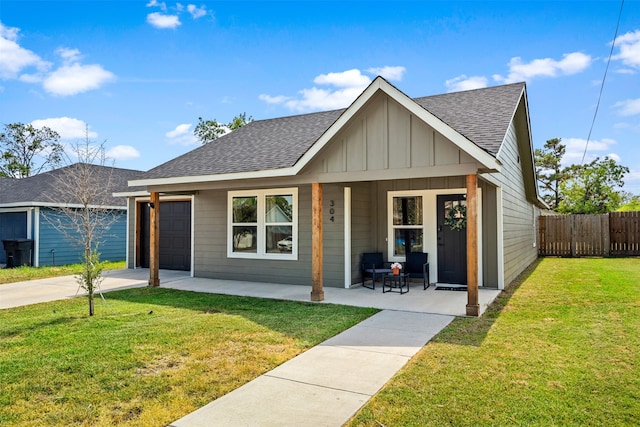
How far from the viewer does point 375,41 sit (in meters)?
13.6

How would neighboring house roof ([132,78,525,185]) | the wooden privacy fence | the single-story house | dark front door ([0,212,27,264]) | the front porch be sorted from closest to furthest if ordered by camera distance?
the single-story house → the front porch → neighboring house roof ([132,78,525,185]) → dark front door ([0,212,27,264]) → the wooden privacy fence

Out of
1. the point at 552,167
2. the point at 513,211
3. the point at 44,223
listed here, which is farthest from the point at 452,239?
the point at 552,167

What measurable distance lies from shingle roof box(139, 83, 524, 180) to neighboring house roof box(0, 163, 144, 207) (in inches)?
163

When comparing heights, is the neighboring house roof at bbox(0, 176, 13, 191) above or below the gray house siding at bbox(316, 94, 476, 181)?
above

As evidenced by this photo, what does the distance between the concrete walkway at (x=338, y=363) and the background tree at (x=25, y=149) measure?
30589mm

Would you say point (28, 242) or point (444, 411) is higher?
point (28, 242)

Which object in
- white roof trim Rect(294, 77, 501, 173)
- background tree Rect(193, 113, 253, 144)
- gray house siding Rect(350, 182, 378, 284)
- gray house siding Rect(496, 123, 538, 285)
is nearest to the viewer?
white roof trim Rect(294, 77, 501, 173)

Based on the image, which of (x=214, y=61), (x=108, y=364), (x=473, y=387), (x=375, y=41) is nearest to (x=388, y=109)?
(x=473, y=387)

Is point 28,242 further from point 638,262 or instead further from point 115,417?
point 638,262

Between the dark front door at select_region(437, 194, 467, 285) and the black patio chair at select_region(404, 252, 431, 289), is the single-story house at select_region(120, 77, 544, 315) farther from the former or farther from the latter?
the black patio chair at select_region(404, 252, 431, 289)

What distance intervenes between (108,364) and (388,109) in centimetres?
542

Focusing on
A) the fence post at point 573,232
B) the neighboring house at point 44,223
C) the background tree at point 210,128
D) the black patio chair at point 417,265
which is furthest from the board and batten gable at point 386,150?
the background tree at point 210,128

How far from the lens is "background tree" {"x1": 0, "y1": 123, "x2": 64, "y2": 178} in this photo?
1302 inches

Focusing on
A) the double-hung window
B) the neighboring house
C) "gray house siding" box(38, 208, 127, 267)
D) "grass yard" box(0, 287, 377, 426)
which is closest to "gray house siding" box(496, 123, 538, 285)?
the double-hung window
